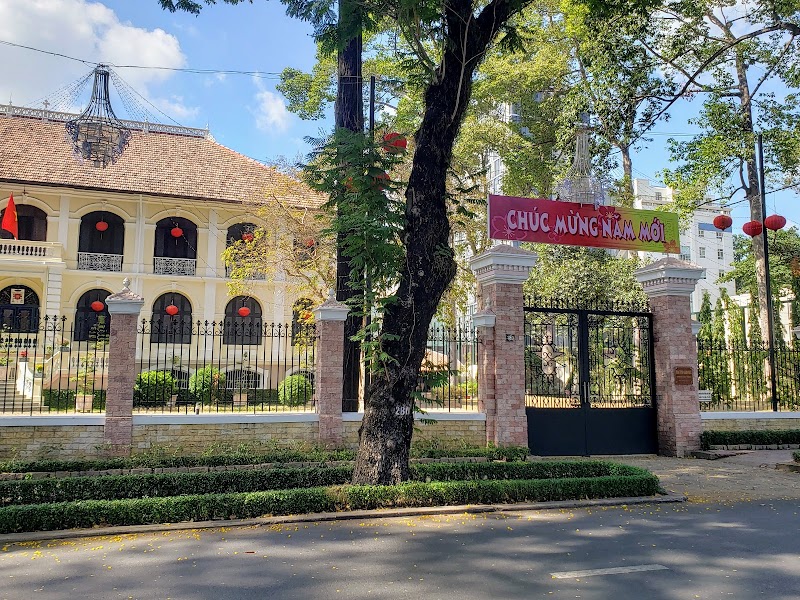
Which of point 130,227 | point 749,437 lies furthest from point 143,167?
point 749,437

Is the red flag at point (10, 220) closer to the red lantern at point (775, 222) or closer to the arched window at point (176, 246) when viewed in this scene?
the arched window at point (176, 246)

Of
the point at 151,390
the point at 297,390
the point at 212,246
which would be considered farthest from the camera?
the point at 212,246

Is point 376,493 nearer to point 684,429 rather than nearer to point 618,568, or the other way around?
point 618,568

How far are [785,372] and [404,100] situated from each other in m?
13.3

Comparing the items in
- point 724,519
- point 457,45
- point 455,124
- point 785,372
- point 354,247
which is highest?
point 457,45

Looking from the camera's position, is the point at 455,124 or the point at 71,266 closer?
the point at 455,124

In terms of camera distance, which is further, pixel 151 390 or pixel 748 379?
pixel 748 379

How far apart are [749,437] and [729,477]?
327 centimetres

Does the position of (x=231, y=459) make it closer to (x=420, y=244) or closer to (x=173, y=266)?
(x=420, y=244)

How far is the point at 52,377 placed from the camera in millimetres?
13539

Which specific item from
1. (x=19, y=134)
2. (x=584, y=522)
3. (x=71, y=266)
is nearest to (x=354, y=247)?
(x=584, y=522)

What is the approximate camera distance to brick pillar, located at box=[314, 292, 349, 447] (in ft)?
34.8

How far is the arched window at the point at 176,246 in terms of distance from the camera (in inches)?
996

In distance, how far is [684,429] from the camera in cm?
1216
